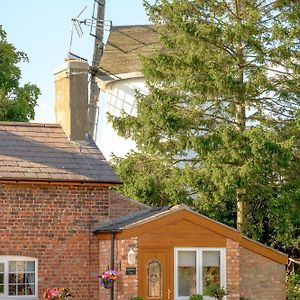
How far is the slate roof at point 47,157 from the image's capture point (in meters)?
25.6

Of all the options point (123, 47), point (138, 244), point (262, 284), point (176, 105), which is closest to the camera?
point (138, 244)

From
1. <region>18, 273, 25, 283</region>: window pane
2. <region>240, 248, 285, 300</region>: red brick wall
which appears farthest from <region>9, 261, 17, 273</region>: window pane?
<region>240, 248, 285, 300</region>: red brick wall

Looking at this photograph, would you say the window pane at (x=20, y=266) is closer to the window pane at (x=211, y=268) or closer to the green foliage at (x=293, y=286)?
the window pane at (x=211, y=268)

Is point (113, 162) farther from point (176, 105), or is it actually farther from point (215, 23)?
point (215, 23)

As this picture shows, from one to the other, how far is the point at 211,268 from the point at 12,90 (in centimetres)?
1568

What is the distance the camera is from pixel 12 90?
38781 mm

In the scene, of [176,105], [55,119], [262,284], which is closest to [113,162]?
[176,105]

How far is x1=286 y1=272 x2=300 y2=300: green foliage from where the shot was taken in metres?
29.3

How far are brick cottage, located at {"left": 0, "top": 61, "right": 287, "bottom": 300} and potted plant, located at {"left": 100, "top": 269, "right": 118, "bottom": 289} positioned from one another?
0.71ft

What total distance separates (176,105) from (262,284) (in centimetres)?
729

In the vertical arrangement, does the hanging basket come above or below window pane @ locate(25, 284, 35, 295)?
above

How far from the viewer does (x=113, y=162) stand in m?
33.4

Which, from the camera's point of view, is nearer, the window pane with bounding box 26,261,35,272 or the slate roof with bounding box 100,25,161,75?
the window pane with bounding box 26,261,35,272

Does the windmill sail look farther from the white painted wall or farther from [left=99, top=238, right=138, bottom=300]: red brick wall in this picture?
[left=99, top=238, right=138, bottom=300]: red brick wall
